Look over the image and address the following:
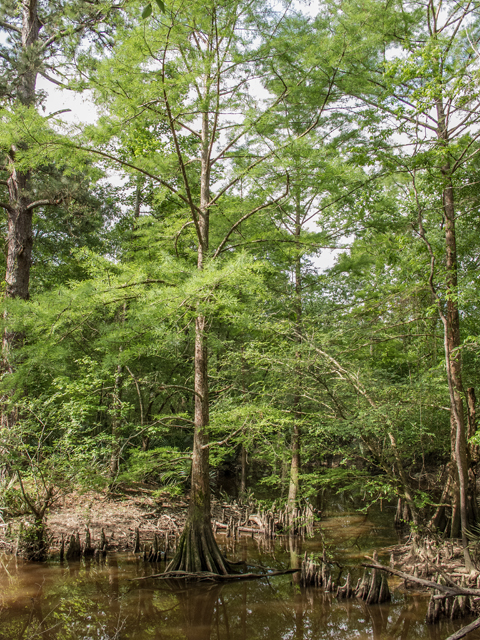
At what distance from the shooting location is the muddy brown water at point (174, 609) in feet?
17.0

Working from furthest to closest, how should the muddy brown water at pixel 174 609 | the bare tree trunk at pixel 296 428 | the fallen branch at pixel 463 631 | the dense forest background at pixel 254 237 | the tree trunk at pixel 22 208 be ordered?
the tree trunk at pixel 22 208 → the bare tree trunk at pixel 296 428 → the dense forest background at pixel 254 237 → the muddy brown water at pixel 174 609 → the fallen branch at pixel 463 631

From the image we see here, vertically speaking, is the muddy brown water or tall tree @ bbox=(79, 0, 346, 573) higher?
tall tree @ bbox=(79, 0, 346, 573)

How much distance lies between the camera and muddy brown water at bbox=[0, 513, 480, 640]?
204 inches

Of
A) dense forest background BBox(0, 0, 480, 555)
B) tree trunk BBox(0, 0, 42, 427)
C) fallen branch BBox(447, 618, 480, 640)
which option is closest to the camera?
fallen branch BBox(447, 618, 480, 640)

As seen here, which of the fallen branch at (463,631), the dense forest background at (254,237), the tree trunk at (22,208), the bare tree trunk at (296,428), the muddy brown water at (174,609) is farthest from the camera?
the tree trunk at (22,208)

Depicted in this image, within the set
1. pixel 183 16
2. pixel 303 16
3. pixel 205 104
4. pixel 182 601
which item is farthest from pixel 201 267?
pixel 182 601

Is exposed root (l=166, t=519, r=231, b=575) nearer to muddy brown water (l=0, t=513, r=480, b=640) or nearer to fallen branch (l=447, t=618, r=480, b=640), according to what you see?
muddy brown water (l=0, t=513, r=480, b=640)

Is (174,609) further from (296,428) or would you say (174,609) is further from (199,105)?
(199,105)

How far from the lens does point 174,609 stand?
5.92 metres

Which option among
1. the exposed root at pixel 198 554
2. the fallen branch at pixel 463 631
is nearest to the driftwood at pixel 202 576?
the exposed root at pixel 198 554

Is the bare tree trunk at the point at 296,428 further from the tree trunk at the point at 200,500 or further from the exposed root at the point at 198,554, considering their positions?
the exposed root at the point at 198,554

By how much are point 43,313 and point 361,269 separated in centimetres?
801

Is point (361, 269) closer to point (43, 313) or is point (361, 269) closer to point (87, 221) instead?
point (87, 221)

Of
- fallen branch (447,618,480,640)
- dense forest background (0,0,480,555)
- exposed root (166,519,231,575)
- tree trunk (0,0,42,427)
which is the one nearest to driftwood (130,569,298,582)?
exposed root (166,519,231,575)
